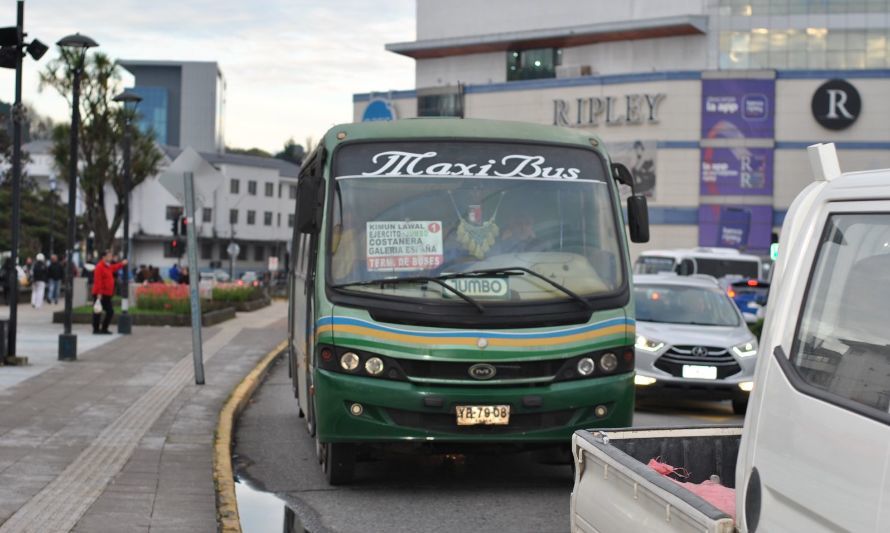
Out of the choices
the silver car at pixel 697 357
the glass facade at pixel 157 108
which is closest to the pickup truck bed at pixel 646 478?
the silver car at pixel 697 357

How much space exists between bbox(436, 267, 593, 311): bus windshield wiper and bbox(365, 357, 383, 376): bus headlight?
730mm

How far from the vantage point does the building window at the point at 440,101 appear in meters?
83.3

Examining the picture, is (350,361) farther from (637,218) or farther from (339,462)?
(637,218)

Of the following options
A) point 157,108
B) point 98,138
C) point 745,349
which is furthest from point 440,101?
point 157,108

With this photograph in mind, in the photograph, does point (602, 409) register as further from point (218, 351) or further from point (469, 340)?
point (218, 351)

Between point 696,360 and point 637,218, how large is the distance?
524cm

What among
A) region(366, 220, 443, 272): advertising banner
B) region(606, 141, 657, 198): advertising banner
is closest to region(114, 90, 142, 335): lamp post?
region(366, 220, 443, 272): advertising banner

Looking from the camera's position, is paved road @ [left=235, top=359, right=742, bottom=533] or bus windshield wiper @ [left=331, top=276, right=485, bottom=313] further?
bus windshield wiper @ [left=331, top=276, right=485, bottom=313]

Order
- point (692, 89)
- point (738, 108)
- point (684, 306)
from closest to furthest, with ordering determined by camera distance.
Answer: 1. point (684, 306)
2. point (738, 108)
3. point (692, 89)

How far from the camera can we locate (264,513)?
9461 millimetres

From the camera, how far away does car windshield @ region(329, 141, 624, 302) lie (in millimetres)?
9719

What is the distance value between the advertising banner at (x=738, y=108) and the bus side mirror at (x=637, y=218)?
61954mm

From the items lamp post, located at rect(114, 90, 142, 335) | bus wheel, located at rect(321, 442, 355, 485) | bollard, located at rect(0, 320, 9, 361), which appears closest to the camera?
bus wheel, located at rect(321, 442, 355, 485)

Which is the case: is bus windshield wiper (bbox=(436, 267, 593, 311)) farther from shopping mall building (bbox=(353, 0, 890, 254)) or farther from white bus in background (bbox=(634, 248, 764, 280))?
shopping mall building (bbox=(353, 0, 890, 254))
